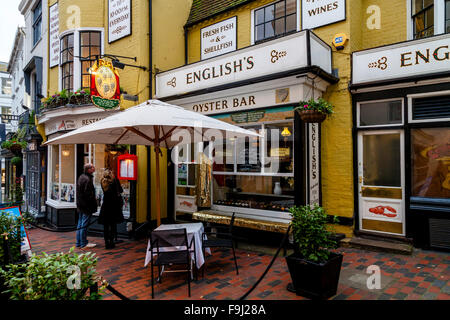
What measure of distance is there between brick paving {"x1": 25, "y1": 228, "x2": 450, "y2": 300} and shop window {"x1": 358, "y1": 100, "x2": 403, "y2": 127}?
8.80 ft

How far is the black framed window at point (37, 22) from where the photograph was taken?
13.0 meters

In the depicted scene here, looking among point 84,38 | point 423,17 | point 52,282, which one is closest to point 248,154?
point 423,17

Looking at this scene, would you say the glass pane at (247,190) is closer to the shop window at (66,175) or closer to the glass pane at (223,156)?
the glass pane at (223,156)

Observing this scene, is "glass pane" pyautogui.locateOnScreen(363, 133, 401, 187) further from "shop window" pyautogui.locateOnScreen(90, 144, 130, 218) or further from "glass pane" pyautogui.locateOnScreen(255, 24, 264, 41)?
"shop window" pyautogui.locateOnScreen(90, 144, 130, 218)

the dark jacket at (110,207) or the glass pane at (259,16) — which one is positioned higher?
the glass pane at (259,16)

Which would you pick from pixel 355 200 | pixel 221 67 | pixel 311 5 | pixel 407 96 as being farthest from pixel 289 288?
pixel 311 5

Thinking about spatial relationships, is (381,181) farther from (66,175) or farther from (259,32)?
(66,175)

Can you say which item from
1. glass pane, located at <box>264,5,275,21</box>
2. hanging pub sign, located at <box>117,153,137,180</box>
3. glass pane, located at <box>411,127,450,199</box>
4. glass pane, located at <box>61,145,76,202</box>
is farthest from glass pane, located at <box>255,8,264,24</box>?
glass pane, located at <box>61,145,76,202</box>

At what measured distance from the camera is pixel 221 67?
22.9 feet

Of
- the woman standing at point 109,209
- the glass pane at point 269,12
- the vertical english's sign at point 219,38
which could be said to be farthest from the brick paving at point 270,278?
the glass pane at point 269,12

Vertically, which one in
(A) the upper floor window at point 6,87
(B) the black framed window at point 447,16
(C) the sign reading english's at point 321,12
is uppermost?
(A) the upper floor window at point 6,87

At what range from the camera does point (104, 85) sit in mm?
7441

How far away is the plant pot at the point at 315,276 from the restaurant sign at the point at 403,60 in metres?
4.01

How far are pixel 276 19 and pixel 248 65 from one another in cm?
216
